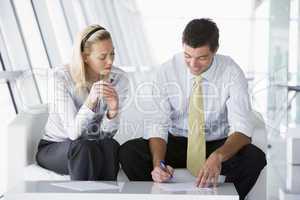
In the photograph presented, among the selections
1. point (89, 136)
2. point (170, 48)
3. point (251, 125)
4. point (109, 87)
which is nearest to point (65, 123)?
point (89, 136)

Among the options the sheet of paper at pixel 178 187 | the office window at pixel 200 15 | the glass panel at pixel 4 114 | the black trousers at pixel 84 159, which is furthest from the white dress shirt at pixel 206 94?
the office window at pixel 200 15

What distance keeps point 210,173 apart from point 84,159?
0.55 m

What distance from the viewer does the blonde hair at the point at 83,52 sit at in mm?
2430

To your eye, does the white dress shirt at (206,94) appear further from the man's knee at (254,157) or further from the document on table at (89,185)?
the document on table at (89,185)

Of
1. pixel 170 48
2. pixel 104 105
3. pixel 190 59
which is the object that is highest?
pixel 190 59

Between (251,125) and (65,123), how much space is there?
832mm

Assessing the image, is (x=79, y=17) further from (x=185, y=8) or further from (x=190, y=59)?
(x=190, y=59)

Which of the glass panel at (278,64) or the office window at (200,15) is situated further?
the office window at (200,15)

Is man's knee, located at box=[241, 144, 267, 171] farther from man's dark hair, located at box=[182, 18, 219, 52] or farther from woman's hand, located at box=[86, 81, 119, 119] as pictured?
woman's hand, located at box=[86, 81, 119, 119]

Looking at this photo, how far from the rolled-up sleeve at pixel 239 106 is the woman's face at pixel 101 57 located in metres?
0.56

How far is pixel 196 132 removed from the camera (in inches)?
96.2

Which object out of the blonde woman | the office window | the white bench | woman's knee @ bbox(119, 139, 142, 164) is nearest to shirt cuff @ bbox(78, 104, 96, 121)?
the blonde woman

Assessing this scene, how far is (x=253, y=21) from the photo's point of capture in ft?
26.6

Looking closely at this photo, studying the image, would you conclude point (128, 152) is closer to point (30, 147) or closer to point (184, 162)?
point (184, 162)
